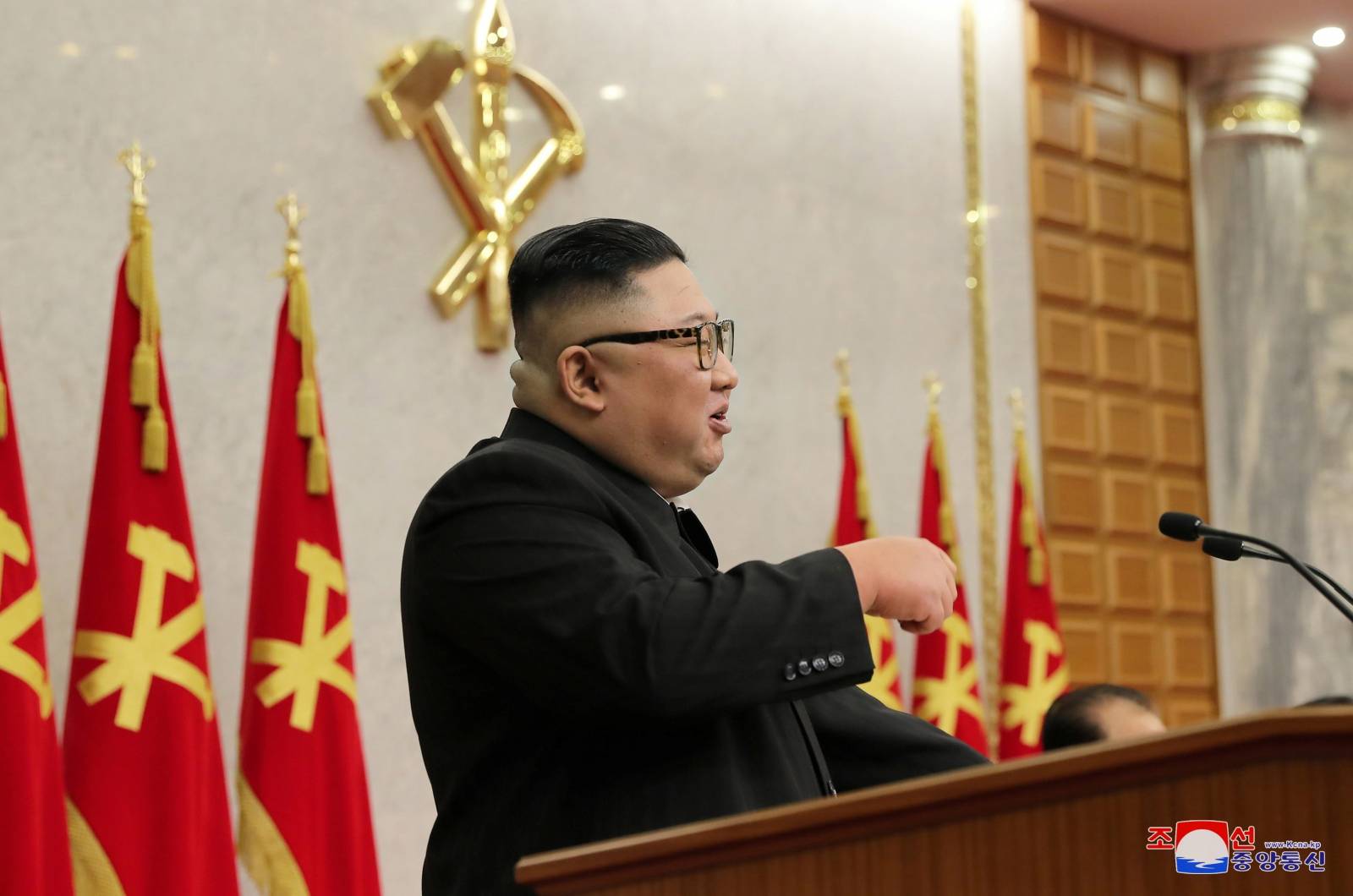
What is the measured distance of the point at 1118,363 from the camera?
7.87m

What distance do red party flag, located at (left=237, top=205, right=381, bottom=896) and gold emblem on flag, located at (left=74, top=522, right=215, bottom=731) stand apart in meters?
0.23

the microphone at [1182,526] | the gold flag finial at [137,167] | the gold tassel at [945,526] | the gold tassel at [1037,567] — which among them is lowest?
the microphone at [1182,526]

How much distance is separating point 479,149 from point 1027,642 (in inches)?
112

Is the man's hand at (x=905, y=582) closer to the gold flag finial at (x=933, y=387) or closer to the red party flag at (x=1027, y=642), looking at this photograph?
the red party flag at (x=1027, y=642)

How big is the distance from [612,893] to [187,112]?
4.31m

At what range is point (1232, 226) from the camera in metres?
8.13

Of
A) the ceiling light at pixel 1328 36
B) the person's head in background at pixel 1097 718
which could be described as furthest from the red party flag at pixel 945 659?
the ceiling light at pixel 1328 36

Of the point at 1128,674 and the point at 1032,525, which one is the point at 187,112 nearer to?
the point at 1032,525

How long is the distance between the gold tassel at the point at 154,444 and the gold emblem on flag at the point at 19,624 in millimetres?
382

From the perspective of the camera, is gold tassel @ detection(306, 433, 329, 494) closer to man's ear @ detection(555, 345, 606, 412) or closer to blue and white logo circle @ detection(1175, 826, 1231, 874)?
man's ear @ detection(555, 345, 606, 412)

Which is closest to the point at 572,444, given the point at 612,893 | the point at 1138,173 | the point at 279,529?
the point at 612,893

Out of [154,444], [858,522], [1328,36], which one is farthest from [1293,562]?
[1328,36]

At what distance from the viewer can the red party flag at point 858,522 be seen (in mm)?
5949

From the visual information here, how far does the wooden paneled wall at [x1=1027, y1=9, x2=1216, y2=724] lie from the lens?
24.7ft
